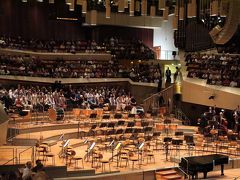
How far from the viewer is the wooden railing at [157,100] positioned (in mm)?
22420

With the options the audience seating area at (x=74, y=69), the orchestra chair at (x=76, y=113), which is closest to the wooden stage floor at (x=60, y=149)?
the orchestra chair at (x=76, y=113)

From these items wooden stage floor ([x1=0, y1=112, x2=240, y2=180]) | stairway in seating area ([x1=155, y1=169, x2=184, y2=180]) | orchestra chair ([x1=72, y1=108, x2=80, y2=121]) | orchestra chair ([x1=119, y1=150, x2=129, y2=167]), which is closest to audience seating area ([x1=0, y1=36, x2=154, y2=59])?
orchestra chair ([x1=72, y1=108, x2=80, y2=121])

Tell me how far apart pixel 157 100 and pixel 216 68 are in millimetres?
3282

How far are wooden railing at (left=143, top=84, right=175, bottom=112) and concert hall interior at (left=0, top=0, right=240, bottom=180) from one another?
0.06 m

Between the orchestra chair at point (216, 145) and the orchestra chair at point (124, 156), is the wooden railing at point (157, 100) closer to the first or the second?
the orchestra chair at point (216, 145)

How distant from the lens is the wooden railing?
22.4 meters

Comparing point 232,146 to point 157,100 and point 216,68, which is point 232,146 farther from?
point 157,100

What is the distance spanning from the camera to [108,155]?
14.9 m

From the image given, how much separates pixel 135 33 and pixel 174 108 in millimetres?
8097

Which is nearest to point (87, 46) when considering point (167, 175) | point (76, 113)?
point (76, 113)

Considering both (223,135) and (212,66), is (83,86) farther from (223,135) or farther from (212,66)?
(223,135)

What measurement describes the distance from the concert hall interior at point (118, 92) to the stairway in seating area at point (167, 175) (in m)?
0.03

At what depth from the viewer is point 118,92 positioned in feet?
74.6

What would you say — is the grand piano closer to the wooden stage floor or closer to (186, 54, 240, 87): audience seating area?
the wooden stage floor
